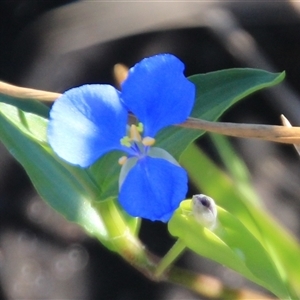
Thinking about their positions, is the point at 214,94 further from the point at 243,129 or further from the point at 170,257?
the point at 170,257

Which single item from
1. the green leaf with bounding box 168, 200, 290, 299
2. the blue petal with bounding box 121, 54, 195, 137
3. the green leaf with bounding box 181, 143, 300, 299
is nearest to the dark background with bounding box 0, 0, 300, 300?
the green leaf with bounding box 181, 143, 300, 299

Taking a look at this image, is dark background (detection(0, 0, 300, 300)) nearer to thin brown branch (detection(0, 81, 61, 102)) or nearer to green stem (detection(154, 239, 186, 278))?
green stem (detection(154, 239, 186, 278))

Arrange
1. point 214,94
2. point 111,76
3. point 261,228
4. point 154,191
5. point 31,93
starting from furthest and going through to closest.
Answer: point 111,76 → point 261,228 → point 214,94 → point 31,93 → point 154,191

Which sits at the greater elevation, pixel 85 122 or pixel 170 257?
pixel 85 122

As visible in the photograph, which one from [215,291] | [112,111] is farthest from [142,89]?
[215,291]

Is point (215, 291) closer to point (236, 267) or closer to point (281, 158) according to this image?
point (236, 267)

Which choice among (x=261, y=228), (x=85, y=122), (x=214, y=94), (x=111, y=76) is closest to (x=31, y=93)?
(x=85, y=122)
